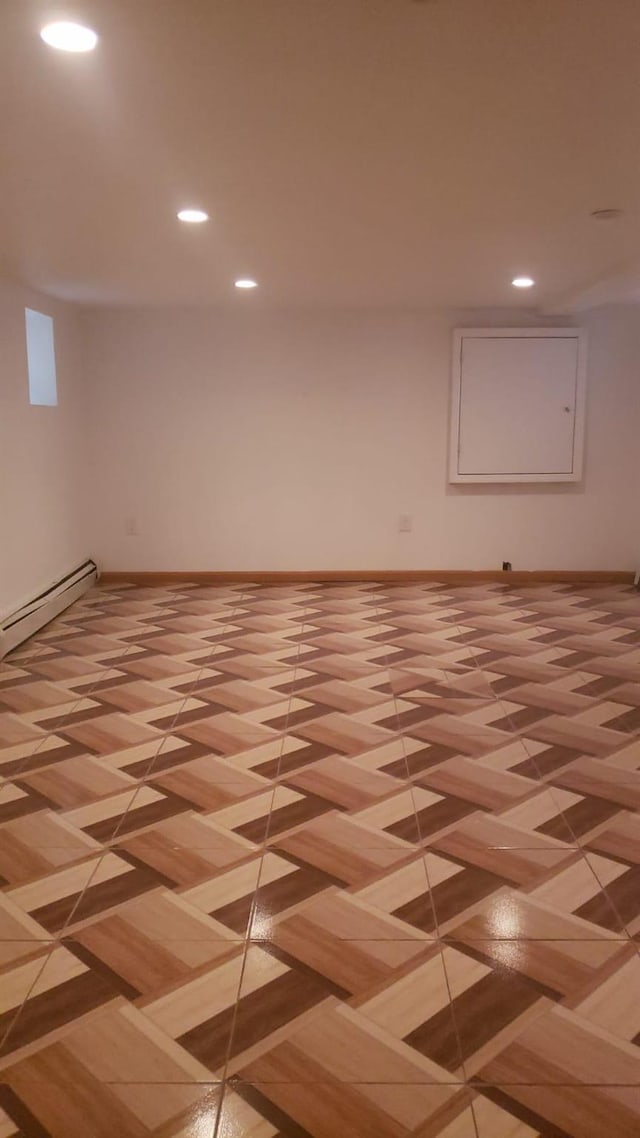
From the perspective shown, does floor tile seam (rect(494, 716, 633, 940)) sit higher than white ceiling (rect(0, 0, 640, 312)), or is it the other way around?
white ceiling (rect(0, 0, 640, 312))

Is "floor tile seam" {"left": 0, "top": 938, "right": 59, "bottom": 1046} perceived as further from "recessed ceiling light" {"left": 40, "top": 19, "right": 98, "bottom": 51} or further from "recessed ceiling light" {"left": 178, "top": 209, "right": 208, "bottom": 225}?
"recessed ceiling light" {"left": 178, "top": 209, "right": 208, "bottom": 225}

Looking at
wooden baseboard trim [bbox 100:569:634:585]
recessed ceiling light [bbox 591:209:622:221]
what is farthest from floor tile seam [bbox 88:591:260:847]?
recessed ceiling light [bbox 591:209:622:221]

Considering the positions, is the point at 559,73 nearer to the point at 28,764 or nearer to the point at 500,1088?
the point at 500,1088

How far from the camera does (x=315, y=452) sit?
6922 mm

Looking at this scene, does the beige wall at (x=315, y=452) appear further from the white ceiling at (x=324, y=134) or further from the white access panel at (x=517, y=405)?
the white ceiling at (x=324, y=134)

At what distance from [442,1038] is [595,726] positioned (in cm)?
213

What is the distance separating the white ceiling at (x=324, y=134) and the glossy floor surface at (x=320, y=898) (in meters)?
2.10

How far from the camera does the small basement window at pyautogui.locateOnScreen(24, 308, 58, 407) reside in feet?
19.6

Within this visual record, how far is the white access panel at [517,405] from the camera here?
6738 mm

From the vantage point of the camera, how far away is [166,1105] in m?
1.75

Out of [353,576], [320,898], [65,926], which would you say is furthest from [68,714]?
[353,576]

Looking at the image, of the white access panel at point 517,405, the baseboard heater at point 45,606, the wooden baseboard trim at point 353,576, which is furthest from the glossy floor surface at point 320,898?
the white access panel at point 517,405

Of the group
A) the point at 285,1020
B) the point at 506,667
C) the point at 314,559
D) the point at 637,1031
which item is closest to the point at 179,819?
the point at 285,1020

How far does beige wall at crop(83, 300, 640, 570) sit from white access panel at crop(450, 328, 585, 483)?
13cm
